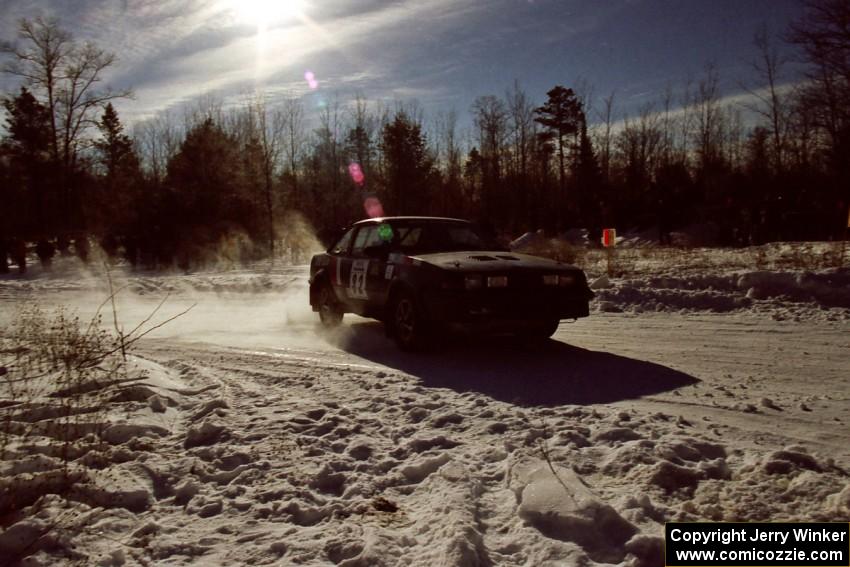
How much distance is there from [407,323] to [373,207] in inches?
1447

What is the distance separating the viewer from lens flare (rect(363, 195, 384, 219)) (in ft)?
134

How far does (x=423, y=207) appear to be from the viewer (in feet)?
133

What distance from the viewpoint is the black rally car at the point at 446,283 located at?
5809 millimetres

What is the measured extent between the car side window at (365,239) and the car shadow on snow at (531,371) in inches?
51.5

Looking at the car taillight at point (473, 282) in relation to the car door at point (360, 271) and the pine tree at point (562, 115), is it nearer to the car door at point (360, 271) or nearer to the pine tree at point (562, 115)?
the car door at point (360, 271)

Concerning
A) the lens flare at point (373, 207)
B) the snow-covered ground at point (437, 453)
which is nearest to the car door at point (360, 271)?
the snow-covered ground at point (437, 453)

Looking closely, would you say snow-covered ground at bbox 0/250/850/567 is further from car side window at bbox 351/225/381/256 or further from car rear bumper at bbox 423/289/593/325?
car side window at bbox 351/225/381/256

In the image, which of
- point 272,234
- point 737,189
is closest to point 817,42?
point 737,189

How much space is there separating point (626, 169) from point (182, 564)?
47431 millimetres

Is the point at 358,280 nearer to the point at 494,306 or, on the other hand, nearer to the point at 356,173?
the point at 494,306

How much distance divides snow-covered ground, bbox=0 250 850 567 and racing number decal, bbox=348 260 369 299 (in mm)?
1103

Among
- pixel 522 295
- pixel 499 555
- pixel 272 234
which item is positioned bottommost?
pixel 499 555

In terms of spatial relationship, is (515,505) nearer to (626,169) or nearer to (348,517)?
(348,517)

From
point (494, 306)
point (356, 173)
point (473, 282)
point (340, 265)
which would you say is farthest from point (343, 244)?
point (356, 173)
